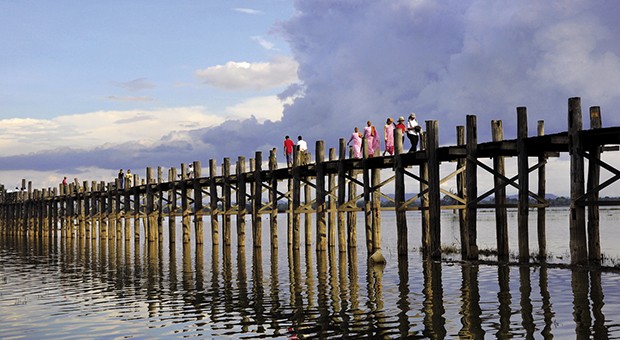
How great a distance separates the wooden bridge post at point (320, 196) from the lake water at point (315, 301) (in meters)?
3.25

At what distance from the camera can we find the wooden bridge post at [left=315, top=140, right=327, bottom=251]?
1172 inches

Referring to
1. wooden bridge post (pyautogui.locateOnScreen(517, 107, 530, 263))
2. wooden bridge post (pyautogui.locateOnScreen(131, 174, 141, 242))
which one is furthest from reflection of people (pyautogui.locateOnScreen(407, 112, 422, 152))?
wooden bridge post (pyautogui.locateOnScreen(131, 174, 141, 242))

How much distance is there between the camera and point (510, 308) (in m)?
14.5

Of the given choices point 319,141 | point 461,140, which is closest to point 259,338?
point 461,140

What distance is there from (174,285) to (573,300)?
10280 millimetres

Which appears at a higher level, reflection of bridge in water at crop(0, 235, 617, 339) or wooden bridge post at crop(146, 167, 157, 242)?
wooden bridge post at crop(146, 167, 157, 242)

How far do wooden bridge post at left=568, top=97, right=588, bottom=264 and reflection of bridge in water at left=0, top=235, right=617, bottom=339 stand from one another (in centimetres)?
57

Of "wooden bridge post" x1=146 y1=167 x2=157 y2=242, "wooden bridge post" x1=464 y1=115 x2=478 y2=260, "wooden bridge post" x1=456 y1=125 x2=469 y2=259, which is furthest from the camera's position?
"wooden bridge post" x1=146 y1=167 x2=157 y2=242

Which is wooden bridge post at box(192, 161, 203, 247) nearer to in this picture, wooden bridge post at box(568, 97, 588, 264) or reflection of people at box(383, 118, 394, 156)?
reflection of people at box(383, 118, 394, 156)

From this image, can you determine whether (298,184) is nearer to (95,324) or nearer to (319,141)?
(319,141)

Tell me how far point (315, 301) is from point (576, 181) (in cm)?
675

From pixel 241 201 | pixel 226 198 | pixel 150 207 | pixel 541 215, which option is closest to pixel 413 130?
pixel 541 215

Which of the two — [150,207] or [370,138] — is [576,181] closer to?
[370,138]

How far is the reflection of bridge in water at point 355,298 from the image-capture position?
42.7 feet
